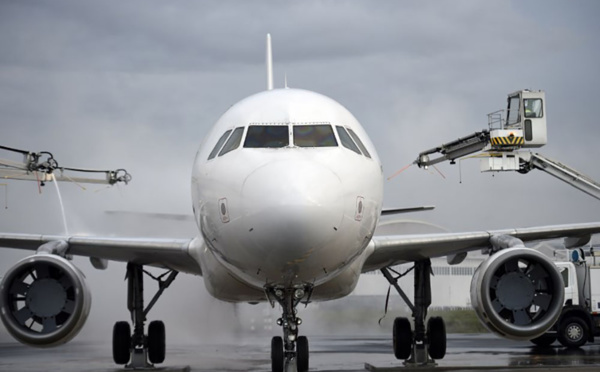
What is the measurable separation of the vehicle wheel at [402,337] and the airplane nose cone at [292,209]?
8.75 meters

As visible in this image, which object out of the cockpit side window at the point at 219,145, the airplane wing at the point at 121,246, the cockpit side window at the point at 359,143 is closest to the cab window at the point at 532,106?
the airplane wing at the point at 121,246

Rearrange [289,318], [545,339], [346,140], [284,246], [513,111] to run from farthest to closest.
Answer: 1. [513,111]
2. [545,339]
3. [289,318]
4. [346,140]
5. [284,246]

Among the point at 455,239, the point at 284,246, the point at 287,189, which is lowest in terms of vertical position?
the point at 284,246

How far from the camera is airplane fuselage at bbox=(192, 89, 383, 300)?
419 inches

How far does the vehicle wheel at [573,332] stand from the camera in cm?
2661

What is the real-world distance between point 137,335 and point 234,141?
26.0 ft

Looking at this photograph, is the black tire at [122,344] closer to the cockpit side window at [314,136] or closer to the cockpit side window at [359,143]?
the cockpit side window at [359,143]

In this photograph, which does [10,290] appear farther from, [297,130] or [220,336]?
[220,336]

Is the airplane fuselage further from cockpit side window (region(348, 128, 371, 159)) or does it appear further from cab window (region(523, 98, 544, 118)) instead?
cab window (region(523, 98, 544, 118))

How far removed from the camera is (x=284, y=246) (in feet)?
35.3

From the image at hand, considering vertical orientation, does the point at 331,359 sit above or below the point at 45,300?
below

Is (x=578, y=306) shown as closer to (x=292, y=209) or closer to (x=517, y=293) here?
(x=517, y=293)

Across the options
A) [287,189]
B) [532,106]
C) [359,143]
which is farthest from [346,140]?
[532,106]

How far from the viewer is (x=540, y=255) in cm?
1462
